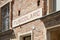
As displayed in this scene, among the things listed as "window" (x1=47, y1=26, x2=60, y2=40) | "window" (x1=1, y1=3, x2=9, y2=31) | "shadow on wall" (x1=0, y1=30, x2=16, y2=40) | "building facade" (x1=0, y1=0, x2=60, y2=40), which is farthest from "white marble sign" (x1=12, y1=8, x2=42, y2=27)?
"window" (x1=1, y1=3, x2=9, y2=31)

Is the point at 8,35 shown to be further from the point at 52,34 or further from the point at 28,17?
the point at 52,34

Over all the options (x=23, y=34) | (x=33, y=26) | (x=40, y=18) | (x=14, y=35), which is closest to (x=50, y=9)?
(x=40, y=18)

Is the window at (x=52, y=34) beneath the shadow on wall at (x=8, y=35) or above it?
beneath

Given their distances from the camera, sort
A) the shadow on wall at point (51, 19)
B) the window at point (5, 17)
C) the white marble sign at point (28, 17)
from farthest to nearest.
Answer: the window at point (5, 17) < the white marble sign at point (28, 17) < the shadow on wall at point (51, 19)

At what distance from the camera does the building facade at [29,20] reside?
10922 mm

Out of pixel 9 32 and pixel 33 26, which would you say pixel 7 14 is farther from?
pixel 33 26

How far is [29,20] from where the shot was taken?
12.6 m

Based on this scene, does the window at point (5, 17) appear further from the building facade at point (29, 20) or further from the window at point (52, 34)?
the window at point (52, 34)

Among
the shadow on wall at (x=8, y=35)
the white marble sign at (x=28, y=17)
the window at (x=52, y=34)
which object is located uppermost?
the white marble sign at (x=28, y=17)

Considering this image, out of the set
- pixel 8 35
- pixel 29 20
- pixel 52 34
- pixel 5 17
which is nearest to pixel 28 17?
pixel 29 20

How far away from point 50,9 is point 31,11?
1590 millimetres

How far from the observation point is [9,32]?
49.1ft

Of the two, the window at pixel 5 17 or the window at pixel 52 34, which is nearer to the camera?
the window at pixel 52 34

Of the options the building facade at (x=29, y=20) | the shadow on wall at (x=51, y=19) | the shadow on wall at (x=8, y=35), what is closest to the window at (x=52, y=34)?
the building facade at (x=29, y=20)
